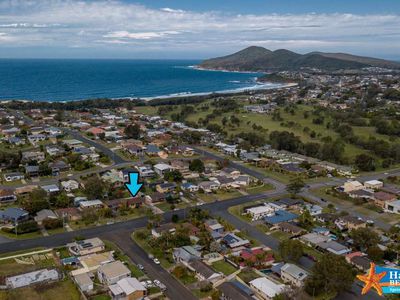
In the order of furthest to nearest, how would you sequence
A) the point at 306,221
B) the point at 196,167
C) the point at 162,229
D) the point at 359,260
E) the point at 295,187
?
the point at 196,167 → the point at 295,187 → the point at 306,221 → the point at 162,229 → the point at 359,260

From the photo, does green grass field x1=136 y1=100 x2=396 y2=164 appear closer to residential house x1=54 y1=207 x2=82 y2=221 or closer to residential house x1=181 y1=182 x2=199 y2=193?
residential house x1=181 y1=182 x2=199 y2=193

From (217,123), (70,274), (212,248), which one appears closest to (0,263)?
(70,274)

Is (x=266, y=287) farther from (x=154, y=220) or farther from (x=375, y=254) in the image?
(x=154, y=220)

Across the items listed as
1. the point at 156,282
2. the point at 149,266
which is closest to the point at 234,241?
the point at 149,266

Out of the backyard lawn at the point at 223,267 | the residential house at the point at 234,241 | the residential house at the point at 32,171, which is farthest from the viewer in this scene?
the residential house at the point at 32,171

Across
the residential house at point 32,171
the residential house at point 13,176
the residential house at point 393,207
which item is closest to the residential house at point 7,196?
the residential house at point 13,176

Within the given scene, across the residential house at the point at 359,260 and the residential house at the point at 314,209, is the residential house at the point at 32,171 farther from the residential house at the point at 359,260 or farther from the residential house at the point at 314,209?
the residential house at the point at 359,260
